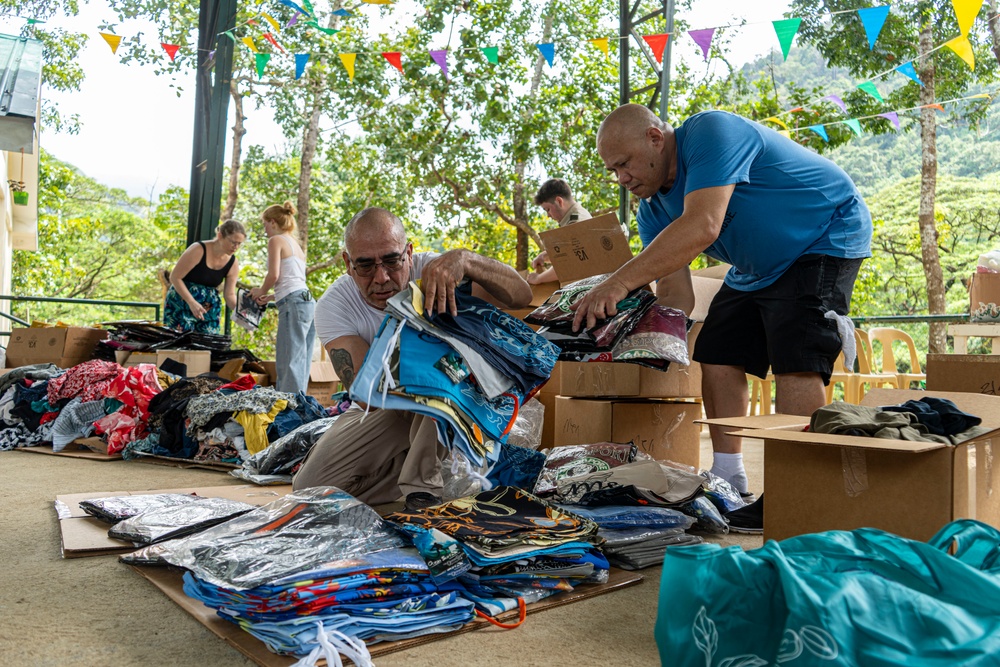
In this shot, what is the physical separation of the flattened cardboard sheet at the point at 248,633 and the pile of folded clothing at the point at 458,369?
430 millimetres

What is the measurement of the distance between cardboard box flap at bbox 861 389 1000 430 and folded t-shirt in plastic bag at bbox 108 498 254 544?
5.92 ft

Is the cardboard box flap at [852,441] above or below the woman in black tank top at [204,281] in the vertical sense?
below

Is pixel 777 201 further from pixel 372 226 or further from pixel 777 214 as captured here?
pixel 372 226

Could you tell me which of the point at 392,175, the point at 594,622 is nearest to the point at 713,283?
the point at 594,622

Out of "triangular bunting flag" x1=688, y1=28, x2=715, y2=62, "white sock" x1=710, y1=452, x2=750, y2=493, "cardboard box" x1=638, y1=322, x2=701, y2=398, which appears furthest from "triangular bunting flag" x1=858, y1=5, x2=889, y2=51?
"white sock" x1=710, y1=452, x2=750, y2=493

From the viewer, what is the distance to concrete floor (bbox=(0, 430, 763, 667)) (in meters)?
1.37

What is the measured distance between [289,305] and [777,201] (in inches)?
130

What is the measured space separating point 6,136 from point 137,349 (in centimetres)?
167

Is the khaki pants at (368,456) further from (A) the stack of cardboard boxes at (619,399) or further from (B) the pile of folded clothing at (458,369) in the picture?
(A) the stack of cardboard boxes at (619,399)

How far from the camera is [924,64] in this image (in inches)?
376

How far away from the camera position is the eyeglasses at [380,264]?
226 centimetres

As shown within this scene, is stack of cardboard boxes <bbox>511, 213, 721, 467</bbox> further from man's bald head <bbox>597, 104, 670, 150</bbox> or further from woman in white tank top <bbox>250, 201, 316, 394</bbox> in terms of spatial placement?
woman in white tank top <bbox>250, 201, 316, 394</bbox>

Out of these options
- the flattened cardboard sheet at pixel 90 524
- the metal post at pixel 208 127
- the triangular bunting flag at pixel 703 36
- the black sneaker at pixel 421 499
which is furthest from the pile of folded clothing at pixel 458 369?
the metal post at pixel 208 127

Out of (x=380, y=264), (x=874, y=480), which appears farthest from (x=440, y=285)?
(x=874, y=480)
